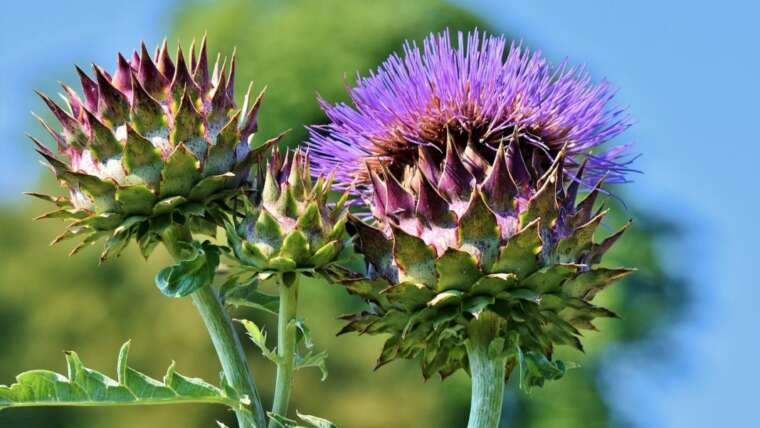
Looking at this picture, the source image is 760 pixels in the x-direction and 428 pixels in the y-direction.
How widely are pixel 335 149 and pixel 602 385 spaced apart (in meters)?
14.1

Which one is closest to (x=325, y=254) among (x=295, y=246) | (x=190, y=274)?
(x=295, y=246)

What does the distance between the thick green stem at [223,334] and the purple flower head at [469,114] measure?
0.38 meters

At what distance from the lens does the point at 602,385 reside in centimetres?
1647

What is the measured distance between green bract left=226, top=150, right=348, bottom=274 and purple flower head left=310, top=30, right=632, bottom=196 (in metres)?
0.19

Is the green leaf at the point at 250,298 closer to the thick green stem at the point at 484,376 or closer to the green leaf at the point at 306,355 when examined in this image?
the green leaf at the point at 306,355

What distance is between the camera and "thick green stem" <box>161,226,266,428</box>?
8.91 feet

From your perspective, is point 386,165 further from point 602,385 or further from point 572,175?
point 602,385

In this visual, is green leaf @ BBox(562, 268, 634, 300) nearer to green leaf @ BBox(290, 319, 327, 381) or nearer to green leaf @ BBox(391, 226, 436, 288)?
green leaf @ BBox(391, 226, 436, 288)

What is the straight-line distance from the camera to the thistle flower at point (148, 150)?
2.64m

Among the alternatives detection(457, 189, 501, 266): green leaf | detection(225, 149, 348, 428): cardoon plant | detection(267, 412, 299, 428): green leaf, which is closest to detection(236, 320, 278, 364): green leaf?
detection(225, 149, 348, 428): cardoon plant

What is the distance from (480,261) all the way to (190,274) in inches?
24.2

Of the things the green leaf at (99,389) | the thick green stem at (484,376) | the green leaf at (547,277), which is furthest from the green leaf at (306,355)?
the green leaf at (547,277)

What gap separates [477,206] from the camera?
261 cm

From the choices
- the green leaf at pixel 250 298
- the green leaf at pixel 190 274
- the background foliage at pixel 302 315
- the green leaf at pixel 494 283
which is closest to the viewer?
the green leaf at pixel 494 283
